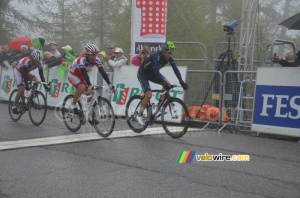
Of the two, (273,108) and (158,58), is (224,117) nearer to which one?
(273,108)

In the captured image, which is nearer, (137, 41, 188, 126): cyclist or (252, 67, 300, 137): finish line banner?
(137, 41, 188, 126): cyclist

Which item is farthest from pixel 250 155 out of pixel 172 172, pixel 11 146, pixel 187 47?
pixel 187 47

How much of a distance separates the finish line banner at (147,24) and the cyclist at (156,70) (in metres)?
3.97

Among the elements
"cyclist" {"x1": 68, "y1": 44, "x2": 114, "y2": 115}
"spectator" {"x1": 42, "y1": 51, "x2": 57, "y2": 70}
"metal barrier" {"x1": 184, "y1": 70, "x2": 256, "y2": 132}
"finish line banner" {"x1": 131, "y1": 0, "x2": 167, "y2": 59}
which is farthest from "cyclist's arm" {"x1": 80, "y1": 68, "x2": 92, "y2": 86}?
"spectator" {"x1": 42, "y1": 51, "x2": 57, "y2": 70}

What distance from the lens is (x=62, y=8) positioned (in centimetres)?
3809

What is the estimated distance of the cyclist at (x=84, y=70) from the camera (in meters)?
8.60

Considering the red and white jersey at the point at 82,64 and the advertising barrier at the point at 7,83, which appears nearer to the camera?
the red and white jersey at the point at 82,64

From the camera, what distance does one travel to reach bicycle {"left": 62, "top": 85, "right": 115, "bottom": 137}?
8.59 meters

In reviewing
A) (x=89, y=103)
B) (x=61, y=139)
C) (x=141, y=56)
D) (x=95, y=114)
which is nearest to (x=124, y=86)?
(x=141, y=56)

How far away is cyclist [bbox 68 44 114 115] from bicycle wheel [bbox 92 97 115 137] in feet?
1.07

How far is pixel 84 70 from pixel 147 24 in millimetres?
4885

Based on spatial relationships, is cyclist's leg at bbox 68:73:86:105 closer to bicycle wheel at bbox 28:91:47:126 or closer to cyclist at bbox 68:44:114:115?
cyclist at bbox 68:44:114:115

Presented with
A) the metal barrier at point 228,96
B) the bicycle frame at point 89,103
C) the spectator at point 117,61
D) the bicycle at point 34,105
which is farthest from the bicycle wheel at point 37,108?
the metal barrier at point 228,96

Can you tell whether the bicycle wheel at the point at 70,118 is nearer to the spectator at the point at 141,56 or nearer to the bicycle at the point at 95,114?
the bicycle at the point at 95,114
